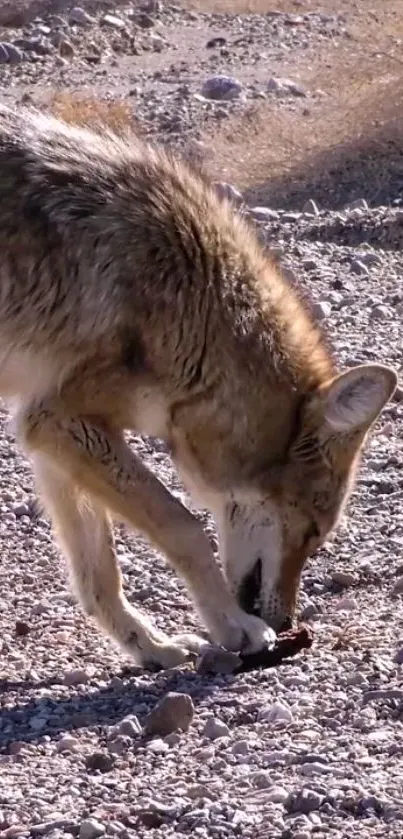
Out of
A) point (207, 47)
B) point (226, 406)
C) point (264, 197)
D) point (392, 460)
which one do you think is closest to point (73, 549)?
point (226, 406)

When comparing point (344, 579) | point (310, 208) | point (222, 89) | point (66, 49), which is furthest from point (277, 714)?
point (66, 49)

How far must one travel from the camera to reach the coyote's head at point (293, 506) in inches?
280

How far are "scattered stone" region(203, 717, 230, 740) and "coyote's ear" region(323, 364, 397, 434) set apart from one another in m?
1.48

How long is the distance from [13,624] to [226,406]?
1.42m

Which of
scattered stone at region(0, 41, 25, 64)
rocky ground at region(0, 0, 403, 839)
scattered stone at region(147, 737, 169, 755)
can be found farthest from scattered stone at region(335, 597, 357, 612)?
scattered stone at region(0, 41, 25, 64)

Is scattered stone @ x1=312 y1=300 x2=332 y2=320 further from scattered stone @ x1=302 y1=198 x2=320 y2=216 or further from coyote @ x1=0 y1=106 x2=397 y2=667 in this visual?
coyote @ x1=0 y1=106 x2=397 y2=667

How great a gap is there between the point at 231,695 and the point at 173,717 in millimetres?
436

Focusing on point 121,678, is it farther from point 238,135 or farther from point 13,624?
point 238,135

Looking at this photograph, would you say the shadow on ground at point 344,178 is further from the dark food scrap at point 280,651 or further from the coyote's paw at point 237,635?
the coyote's paw at point 237,635

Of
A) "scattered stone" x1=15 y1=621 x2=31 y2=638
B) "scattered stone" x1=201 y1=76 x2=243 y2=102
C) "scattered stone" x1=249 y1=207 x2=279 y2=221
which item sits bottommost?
"scattered stone" x1=201 y1=76 x2=243 y2=102

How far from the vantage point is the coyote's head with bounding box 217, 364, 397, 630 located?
23.3 feet

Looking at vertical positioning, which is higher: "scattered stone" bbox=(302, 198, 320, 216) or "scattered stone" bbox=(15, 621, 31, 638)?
"scattered stone" bbox=(15, 621, 31, 638)

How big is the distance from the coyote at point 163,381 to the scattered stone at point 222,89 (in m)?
12.5

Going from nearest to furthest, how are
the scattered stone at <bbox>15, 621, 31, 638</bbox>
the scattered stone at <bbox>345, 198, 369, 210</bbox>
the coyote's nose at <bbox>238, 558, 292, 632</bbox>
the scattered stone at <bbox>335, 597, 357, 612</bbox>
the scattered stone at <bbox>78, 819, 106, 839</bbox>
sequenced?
the scattered stone at <bbox>78, 819, 106, 839</bbox>, the coyote's nose at <bbox>238, 558, 292, 632</bbox>, the scattered stone at <bbox>15, 621, 31, 638</bbox>, the scattered stone at <bbox>335, 597, 357, 612</bbox>, the scattered stone at <bbox>345, 198, 369, 210</bbox>
